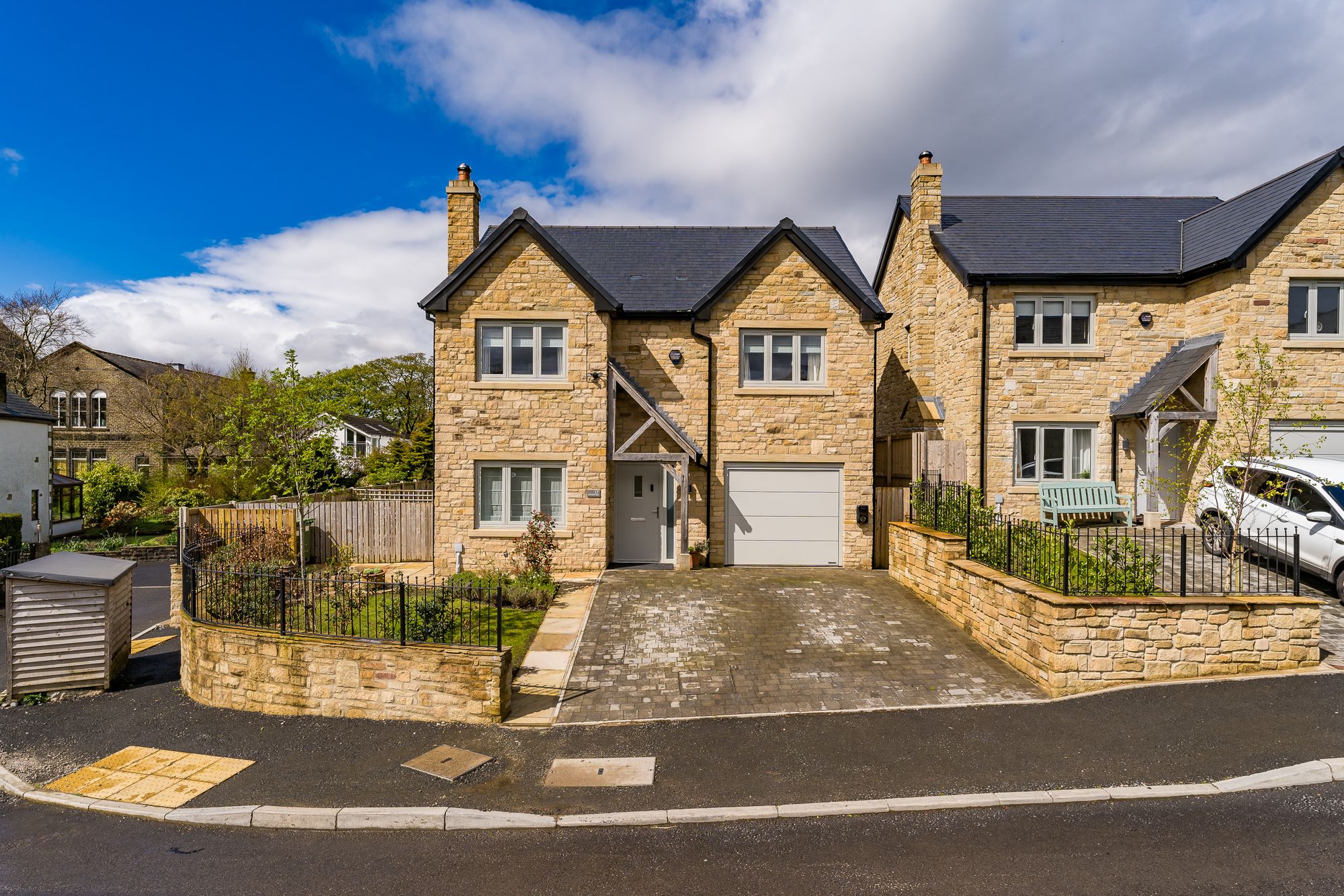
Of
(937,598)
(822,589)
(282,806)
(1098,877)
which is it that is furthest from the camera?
(822,589)

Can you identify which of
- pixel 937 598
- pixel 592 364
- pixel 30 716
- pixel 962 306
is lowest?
pixel 30 716

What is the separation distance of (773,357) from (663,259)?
184 inches

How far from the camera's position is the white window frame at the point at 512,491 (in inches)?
608

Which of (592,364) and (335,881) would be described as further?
(592,364)

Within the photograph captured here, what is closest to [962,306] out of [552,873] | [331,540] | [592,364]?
[592,364]

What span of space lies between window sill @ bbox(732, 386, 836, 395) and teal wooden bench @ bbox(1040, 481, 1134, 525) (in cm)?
593

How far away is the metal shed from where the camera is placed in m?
9.13

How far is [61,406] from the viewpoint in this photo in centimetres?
4053

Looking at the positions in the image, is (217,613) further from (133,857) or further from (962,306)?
(962,306)

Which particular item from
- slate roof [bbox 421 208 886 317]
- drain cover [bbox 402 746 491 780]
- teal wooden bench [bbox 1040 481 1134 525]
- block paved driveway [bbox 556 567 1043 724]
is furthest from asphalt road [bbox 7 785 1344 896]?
slate roof [bbox 421 208 886 317]

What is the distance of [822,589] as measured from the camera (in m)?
13.5

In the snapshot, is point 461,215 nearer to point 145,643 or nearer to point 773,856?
point 145,643

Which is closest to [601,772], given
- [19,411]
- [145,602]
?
[145,602]

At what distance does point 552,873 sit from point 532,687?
12.5ft
